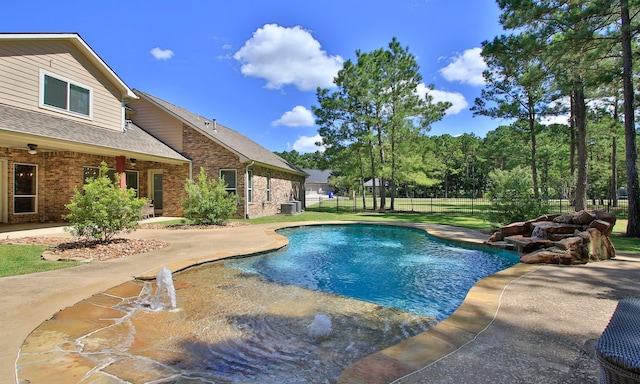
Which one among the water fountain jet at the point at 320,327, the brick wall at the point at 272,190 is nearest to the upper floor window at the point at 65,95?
the brick wall at the point at 272,190

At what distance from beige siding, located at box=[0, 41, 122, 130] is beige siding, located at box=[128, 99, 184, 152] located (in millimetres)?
3654

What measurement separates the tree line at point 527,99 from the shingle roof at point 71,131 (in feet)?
40.7

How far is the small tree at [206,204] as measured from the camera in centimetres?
1235

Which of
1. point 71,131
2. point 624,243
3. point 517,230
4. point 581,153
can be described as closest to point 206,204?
point 71,131

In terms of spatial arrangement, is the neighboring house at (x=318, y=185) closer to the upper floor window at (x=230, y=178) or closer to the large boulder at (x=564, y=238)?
the upper floor window at (x=230, y=178)

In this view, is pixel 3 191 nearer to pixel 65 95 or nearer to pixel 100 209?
pixel 65 95

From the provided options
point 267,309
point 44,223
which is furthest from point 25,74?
point 267,309

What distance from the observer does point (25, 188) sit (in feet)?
38.2

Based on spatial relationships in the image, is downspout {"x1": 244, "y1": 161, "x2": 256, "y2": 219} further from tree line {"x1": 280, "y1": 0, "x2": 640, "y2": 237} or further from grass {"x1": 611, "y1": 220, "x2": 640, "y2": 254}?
grass {"x1": 611, "y1": 220, "x2": 640, "y2": 254}

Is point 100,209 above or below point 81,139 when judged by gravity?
below

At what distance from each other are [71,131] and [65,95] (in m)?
2.00

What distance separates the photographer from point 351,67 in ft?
67.4

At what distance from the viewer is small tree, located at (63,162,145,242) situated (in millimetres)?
7109

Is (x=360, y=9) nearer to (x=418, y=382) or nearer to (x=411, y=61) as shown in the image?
(x=411, y=61)
